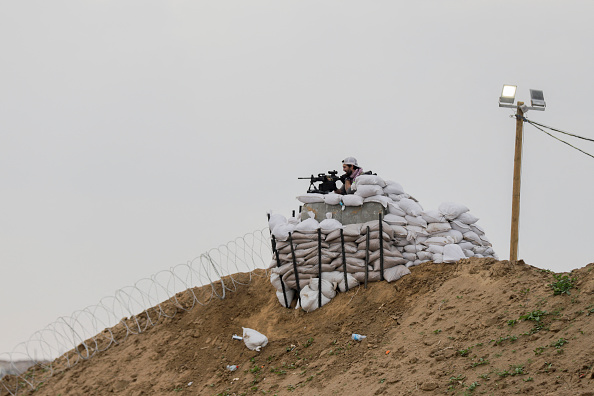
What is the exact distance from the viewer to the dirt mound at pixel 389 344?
9367 millimetres

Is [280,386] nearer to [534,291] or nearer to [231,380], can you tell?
[231,380]

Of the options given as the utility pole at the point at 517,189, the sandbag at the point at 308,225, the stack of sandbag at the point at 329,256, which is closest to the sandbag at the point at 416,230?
the stack of sandbag at the point at 329,256

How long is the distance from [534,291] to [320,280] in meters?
4.12

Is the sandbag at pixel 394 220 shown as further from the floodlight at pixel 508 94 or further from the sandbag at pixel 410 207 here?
the floodlight at pixel 508 94

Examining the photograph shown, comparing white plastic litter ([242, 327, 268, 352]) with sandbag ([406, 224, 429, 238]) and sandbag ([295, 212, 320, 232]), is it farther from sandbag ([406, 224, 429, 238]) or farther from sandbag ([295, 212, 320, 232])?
sandbag ([406, 224, 429, 238])

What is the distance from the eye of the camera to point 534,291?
36.3 feet

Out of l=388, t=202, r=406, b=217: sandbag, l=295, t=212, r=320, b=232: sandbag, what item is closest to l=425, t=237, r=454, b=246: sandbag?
l=388, t=202, r=406, b=217: sandbag

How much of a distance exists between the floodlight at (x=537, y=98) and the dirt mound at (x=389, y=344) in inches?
122

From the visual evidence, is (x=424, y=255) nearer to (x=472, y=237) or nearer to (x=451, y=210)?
(x=451, y=210)

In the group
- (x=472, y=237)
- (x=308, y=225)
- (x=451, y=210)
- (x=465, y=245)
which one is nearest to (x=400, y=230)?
(x=451, y=210)

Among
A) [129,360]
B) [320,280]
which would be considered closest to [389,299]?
[320,280]

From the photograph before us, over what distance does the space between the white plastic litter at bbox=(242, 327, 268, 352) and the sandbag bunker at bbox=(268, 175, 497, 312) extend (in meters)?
1.07

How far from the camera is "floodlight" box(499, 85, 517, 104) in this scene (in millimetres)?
13211

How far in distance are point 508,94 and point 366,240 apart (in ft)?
12.3
